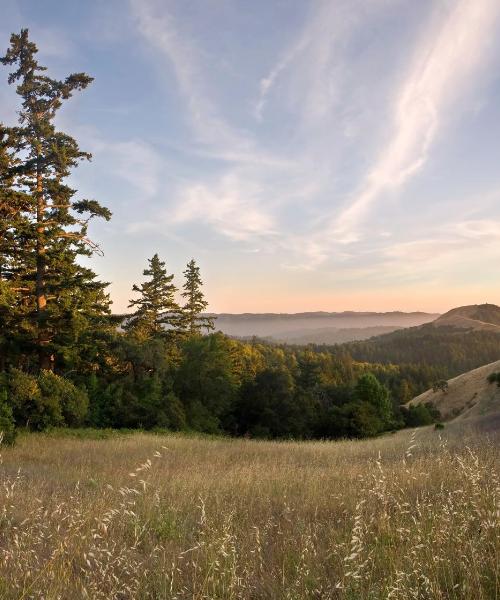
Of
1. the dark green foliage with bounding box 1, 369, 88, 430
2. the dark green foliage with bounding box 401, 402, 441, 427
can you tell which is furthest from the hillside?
the dark green foliage with bounding box 1, 369, 88, 430

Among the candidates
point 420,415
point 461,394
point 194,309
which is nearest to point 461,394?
point 461,394

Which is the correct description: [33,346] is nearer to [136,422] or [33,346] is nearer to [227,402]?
[136,422]

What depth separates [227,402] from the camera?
43125 mm

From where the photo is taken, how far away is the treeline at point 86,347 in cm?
2392

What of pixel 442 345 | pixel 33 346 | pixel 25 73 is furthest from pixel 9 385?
pixel 442 345

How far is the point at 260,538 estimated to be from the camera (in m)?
4.53

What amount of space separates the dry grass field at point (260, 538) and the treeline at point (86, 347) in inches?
580

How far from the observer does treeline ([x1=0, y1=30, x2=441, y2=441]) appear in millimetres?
23922

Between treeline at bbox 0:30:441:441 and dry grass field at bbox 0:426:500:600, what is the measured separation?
580 inches

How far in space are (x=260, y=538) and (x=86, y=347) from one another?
27111 millimetres

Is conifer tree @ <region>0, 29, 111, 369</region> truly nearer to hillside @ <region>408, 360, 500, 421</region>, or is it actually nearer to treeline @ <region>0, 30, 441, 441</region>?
treeline @ <region>0, 30, 441, 441</region>

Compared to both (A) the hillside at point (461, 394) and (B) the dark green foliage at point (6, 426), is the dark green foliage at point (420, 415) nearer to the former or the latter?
(A) the hillside at point (461, 394)

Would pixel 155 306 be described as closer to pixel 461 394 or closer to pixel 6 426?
pixel 6 426

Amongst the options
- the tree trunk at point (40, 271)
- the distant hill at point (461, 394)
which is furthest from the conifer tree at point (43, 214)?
the distant hill at point (461, 394)
